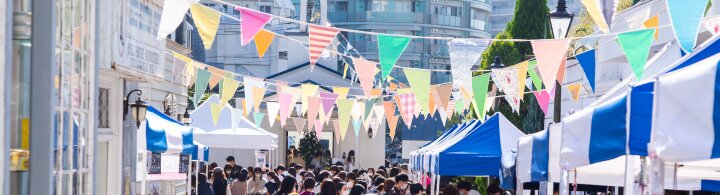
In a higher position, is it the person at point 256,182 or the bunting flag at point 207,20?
the bunting flag at point 207,20

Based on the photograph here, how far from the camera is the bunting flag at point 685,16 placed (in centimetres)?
1020

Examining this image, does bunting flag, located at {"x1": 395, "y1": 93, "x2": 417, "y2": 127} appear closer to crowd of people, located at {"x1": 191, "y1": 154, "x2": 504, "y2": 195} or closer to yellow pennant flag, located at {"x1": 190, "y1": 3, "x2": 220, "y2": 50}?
crowd of people, located at {"x1": 191, "y1": 154, "x2": 504, "y2": 195}

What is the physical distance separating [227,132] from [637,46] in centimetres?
1547

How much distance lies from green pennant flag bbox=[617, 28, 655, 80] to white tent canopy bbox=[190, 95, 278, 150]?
1479cm

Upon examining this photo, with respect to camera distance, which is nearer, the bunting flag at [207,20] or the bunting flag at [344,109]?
the bunting flag at [207,20]

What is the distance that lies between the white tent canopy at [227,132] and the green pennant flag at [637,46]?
48.5 ft

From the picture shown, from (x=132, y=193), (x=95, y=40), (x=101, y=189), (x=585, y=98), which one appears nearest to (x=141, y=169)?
(x=132, y=193)

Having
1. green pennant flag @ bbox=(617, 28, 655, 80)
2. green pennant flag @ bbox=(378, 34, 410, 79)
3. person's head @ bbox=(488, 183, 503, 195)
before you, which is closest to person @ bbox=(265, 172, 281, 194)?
person's head @ bbox=(488, 183, 503, 195)

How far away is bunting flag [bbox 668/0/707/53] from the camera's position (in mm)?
10203

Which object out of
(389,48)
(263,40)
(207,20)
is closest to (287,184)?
(263,40)

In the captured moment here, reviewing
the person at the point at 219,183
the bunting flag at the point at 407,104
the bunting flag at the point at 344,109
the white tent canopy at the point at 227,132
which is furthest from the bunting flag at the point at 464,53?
the bunting flag at the point at 344,109

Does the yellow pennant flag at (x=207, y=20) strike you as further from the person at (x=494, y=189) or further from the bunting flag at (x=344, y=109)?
the bunting flag at (x=344, y=109)

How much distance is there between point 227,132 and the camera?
27.6 m

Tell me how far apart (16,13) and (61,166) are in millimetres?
1467
